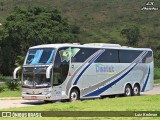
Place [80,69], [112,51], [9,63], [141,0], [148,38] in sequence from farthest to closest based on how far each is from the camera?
[141,0]
[148,38]
[9,63]
[112,51]
[80,69]

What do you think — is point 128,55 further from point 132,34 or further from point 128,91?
point 132,34

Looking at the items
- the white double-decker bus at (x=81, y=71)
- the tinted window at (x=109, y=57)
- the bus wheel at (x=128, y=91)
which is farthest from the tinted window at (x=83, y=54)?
the bus wheel at (x=128, y=91)

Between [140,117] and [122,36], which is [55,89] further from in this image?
[122,36]

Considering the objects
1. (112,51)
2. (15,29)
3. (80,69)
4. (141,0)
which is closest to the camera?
(80,69)

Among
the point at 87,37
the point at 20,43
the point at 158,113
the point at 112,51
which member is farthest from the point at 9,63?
the point at 158,113

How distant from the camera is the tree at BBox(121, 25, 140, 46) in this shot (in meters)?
83.6

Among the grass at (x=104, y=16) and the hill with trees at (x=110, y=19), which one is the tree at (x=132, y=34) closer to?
the hill with trees at (x=110, y=19)

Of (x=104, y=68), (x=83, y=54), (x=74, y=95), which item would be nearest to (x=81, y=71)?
(x=83, y=54)

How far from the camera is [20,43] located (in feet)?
182

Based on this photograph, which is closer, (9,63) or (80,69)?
(80,69)

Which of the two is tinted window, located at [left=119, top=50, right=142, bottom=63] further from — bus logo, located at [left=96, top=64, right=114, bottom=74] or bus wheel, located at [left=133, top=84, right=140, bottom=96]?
bus wheel, located at [left=133, top=84, right=140, bottom=96]

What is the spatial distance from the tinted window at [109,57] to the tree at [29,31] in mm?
27790

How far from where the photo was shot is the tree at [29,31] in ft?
174

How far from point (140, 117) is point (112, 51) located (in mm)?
13689
